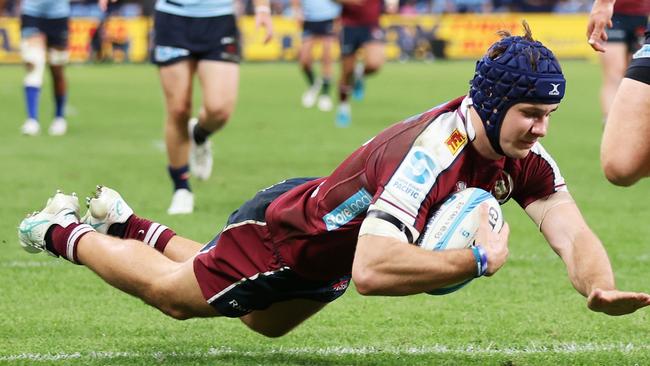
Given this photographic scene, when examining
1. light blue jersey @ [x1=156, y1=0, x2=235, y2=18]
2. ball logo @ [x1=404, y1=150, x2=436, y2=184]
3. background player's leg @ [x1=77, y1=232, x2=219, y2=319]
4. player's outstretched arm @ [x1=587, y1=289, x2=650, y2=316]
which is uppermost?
ball logo @ [x1=404, y1=150, x2=436, y2=184]

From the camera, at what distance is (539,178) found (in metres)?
4.75

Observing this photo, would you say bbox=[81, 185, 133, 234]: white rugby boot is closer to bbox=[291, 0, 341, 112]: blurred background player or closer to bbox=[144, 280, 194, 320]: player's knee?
bbox=[144, 280, 194, 320]: player's knee

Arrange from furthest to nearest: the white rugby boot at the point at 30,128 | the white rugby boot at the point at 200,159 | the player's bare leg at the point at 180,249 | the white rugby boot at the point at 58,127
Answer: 1. the white rugby boot at the point at 58,127
2. the white rugby boot at the point at 30,128
3. the white rugby boot at the point at 200,159
4. the player's bare leg at the point at 180,249

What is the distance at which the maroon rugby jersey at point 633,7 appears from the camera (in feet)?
38.2

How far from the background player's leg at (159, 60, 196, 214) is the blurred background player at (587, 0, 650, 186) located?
12.5ft

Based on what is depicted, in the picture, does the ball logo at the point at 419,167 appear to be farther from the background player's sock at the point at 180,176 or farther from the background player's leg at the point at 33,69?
the background player's leg at the point at 33,69

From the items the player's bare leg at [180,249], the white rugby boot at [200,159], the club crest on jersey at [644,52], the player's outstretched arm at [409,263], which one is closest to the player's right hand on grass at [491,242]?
the player's outstretched arm at [409,263]

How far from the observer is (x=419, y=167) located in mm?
4219

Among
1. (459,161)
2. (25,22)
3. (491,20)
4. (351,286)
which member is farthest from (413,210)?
(491,20)

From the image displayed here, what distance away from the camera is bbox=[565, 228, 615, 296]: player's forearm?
176 inches

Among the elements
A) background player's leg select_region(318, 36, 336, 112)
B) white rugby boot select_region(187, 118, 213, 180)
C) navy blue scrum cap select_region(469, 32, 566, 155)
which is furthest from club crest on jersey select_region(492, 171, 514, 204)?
background player's leg select_region(318, 36, 336, 112)

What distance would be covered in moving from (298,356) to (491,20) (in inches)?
1099

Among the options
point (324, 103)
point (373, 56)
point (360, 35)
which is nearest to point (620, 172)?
point (373, 56)

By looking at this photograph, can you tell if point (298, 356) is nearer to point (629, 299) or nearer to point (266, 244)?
point (266, 244)
